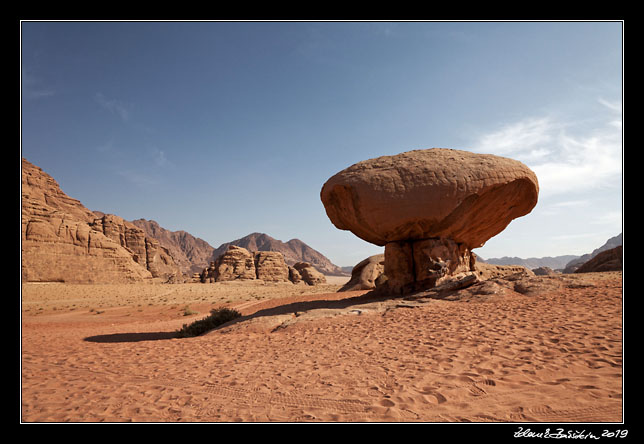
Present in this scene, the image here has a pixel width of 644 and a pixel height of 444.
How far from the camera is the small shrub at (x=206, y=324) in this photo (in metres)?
9.84

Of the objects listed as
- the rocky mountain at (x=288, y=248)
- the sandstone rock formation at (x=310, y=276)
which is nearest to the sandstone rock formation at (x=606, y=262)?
the sandstone rock formation at (x=310, y=276)

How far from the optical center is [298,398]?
366 centimetres

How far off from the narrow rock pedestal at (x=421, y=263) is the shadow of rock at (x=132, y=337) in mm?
8542

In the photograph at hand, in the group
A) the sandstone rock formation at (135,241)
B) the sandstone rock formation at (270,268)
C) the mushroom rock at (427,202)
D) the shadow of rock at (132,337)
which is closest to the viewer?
the shadow of rock at (132,337)

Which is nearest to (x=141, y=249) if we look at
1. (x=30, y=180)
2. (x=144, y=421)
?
(x=30, y=180)

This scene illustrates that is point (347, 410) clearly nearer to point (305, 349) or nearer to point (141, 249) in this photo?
point (305, 349)

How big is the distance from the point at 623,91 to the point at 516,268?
66.2 ft

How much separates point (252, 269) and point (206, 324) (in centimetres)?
3378

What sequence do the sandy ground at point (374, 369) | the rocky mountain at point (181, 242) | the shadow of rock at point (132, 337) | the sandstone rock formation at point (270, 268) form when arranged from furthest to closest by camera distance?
the rocky mountain at point (181, 242) < the sandstone rock formation at point (270, 268) < the shadow of rock at point (132, 337) < the sandy ground at point (374, 369)

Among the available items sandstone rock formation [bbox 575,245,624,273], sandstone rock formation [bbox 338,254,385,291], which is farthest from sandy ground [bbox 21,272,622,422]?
sandstone rock formation [bbox 338,254,385,291]

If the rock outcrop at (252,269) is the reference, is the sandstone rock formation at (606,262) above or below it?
above

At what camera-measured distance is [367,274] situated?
76.1ft

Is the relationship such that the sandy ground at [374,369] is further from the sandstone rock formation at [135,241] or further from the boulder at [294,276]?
the sandstone rock formation at [135,241]

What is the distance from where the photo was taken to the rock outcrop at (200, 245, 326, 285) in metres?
41.2
